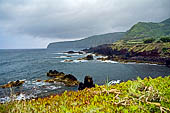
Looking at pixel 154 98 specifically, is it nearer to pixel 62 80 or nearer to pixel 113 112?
pixel 113 112

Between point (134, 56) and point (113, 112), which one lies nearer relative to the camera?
point (113, 112)

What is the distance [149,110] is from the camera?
2365 millimetres

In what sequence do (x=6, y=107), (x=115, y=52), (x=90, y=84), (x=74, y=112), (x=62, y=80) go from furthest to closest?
1. (x=115, y=52)
2. (x=62, y=80)
3. (x=90, y=84)
4. (x=6, y=107)
5. (x=74, y=112)

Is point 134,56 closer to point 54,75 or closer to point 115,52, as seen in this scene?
point 115,52

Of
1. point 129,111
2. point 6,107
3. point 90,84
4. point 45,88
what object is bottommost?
point 45,88

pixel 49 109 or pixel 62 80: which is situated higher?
pixel 49 109

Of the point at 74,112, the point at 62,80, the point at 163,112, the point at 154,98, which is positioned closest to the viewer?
the point at 163,112

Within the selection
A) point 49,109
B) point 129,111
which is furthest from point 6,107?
point 129,111

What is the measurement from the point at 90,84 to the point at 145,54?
4977cm

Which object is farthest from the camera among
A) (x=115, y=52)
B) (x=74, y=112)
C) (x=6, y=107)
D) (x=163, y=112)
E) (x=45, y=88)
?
(x=115, y=52)

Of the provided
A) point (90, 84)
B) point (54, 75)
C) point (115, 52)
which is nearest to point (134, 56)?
point (115, 52)

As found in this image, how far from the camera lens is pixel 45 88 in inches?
994

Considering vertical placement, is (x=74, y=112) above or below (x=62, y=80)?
above

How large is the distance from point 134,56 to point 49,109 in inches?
2577
